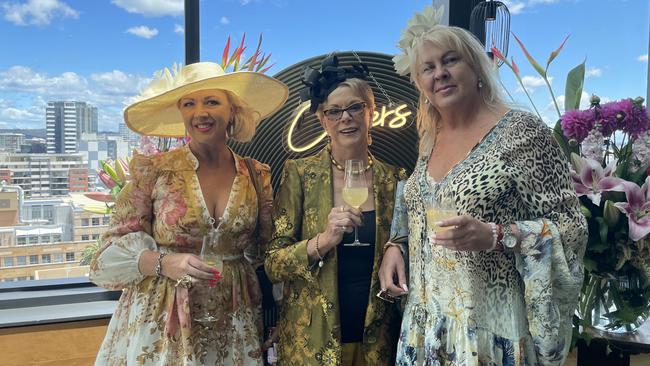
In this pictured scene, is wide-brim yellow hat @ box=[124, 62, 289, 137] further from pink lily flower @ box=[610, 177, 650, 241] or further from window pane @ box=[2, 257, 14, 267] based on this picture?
window pane @ box=[2, 257, 14, 267]

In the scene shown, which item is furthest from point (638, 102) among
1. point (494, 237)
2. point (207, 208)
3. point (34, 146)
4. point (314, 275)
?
point (34, 146)

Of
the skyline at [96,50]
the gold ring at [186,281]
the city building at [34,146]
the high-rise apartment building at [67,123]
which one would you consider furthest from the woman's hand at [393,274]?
the city building at [34,146]

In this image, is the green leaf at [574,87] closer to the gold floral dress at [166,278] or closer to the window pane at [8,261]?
the gold floral dress at [166,278]

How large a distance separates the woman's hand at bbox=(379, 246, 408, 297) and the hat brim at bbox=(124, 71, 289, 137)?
0.69 m

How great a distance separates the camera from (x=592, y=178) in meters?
1.70

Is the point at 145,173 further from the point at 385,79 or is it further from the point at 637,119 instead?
the point at 637,119

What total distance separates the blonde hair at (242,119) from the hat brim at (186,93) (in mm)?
17

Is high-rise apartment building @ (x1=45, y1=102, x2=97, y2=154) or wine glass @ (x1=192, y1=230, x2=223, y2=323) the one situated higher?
high-rise apartment building @ (x1=45, y1=102, x2=97, y2=154)

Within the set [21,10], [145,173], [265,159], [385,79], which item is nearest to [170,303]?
[145,173]

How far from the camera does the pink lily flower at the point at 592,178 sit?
1672 mm

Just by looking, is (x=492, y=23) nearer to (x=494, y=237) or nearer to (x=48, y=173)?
(x=494, y=237)

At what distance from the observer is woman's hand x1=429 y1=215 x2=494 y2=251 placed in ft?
3.84

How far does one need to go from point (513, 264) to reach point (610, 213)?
1.98 feet

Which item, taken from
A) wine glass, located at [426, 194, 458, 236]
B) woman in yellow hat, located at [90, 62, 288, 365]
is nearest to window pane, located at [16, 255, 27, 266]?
woman in yellow hat, located at [90, 62, 288, 365]
